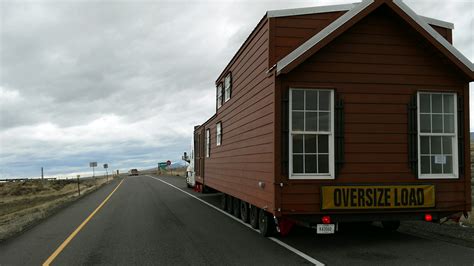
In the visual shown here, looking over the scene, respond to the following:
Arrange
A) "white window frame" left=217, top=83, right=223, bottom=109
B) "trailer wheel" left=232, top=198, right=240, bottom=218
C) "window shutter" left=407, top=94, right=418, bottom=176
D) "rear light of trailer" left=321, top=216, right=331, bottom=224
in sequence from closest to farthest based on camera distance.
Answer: "rear light of trailer" left=321, top=216, right=331, bottom=224, "window shutter" left=407, top=94, right=418, bottom=176, "trailer wheel" left=232, top=198, right=240, bottom=218, "white window frame" left=217, top=83, right=223, bottom=109

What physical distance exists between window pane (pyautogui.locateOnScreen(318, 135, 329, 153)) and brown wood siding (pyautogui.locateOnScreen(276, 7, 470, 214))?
395 millimetres

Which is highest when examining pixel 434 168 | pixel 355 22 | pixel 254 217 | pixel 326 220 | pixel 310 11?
pixel 310 11

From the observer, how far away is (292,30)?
32.1 ft

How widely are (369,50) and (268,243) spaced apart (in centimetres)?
Answer: 453

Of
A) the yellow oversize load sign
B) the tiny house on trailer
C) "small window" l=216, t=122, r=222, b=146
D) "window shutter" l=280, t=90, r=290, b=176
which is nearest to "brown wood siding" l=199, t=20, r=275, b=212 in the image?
the tiny house on trailer

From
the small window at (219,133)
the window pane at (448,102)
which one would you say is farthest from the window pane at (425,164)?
the small window at (219,133)

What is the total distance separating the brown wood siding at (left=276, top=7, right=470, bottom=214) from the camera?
31.1ft

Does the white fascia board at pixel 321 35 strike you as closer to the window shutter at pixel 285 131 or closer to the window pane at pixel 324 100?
the window shutter at pixel 285 131

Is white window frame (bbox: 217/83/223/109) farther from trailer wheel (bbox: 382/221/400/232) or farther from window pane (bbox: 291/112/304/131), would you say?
trailer wheel (bbox: 382/221/400/232)

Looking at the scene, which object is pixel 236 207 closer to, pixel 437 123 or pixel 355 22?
pixel 437 123

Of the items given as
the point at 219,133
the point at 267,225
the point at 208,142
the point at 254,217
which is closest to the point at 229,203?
the point at 219,133

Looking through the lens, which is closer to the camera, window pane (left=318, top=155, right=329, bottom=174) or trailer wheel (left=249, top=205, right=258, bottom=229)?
window pane (left=318, top=155, right=329, bottom=174)

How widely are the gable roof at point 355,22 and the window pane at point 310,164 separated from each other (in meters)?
1.82

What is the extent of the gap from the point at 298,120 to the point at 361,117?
4.25 ft
